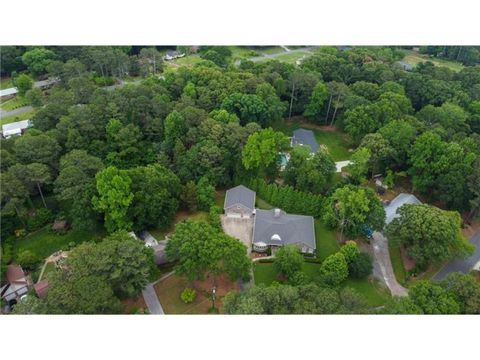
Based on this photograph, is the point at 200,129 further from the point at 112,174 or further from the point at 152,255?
the point at 152,255

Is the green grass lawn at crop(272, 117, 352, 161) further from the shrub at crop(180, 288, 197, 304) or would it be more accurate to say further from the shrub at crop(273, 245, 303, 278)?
the shrub at crop(180, 288, 197, 304)

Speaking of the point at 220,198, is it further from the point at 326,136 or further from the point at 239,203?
the point at 326,136

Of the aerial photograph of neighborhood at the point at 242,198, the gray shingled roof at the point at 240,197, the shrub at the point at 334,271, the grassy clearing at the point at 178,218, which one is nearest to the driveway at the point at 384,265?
the aerial photograph of neighborhood at the point at 242,198

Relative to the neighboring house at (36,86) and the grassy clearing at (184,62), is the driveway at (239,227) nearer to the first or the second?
the neighboring house at (36,86)

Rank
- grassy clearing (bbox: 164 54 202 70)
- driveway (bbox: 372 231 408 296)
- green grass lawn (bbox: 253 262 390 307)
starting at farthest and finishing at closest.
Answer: grassy clearing (bbox: 164 54 202 70), driveway (bbox: 372 231 408 296), green grass lawn (bbox: 253 262 390 307)

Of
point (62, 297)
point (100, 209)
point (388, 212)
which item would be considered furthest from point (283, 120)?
point (62, 297)

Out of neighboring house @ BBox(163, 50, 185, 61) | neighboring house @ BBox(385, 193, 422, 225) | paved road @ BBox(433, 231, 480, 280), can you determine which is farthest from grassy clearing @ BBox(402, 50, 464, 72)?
paved road @ BBox(433, 231, 480, 280)
